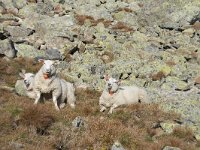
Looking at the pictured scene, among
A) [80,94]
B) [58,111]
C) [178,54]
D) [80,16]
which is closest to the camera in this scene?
[58,111]

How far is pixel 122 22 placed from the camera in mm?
39812

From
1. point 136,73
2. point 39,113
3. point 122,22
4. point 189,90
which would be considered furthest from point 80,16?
point 39,113

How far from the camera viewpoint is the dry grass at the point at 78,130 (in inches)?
521

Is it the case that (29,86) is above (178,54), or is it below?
above

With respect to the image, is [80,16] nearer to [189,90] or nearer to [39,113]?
[189,90]

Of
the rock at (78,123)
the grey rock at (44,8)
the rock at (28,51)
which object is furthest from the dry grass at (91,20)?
the rock at (78,123)

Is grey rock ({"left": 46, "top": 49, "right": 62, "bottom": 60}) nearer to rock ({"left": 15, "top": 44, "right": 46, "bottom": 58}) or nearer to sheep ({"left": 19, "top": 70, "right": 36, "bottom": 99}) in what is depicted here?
rock ({"left": 15, "top": 44, "right": 46, "bottom": 58})

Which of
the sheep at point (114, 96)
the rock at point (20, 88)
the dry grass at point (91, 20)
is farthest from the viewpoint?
the dry grass at point (91, 20)

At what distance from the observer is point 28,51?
93.7ft

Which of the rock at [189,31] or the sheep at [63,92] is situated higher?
the sheep at [63,92]

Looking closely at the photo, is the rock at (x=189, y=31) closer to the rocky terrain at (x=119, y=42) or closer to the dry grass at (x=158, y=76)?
the rocky terrain at (x=119, y=42)

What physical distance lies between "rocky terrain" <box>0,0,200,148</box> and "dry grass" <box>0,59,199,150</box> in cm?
138

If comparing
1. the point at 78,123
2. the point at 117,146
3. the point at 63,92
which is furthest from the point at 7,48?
the point at 117,146

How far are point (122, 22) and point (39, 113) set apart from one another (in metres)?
26.0
